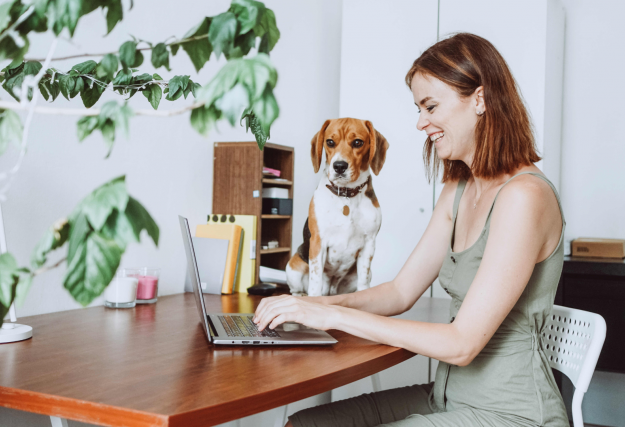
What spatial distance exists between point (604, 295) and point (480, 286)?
168 cm

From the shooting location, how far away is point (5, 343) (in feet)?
3.61

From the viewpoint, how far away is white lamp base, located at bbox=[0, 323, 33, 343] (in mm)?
1102

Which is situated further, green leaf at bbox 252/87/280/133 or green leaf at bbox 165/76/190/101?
green leaf at bbox 165/76/190/101

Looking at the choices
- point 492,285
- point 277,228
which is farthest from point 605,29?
point 492,285

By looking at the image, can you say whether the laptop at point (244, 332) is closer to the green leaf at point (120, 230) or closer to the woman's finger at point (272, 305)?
the woman's finger at point (272, 305)

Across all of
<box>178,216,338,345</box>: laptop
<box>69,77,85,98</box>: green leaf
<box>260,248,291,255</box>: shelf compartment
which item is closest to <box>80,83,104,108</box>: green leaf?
<box>69,77,85,98</box>: green leaf

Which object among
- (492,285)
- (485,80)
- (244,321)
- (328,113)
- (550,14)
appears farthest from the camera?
(328,113)

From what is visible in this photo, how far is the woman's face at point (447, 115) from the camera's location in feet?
4.16

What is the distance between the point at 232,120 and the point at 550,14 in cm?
257

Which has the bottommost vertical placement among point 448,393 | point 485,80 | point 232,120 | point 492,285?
point 448,393

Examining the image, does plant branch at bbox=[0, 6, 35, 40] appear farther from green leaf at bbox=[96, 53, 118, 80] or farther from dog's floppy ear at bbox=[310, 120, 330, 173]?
dog's floppy ear at bbox=[310, 120, 330, 173]

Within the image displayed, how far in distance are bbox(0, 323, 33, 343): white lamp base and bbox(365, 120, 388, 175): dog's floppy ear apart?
1065mm

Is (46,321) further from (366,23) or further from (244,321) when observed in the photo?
(366,23)

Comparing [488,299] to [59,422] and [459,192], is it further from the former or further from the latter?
[59,422]
